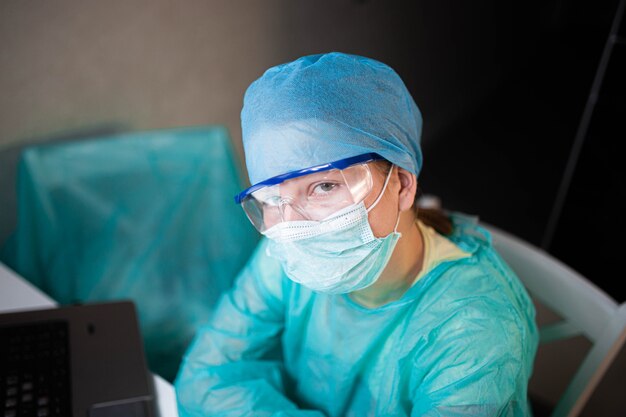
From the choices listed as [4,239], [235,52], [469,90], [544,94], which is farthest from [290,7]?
[544,94]

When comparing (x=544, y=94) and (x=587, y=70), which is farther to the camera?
(x=544, y=94)

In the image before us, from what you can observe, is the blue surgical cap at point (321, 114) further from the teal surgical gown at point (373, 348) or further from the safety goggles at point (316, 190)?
the teal surgical gown at point (373, 348)

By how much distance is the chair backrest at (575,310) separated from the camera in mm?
1168

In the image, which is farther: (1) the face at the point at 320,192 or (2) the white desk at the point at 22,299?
(2) the white desk at the point at 22,299

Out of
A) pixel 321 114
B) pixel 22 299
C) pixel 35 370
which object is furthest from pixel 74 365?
pixel 321 114

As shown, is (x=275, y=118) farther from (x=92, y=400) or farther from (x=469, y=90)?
(x=469, y=90)

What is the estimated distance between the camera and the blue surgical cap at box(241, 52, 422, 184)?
2.87 ft

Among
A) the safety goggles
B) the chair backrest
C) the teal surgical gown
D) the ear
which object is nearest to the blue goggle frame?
the safety goggles

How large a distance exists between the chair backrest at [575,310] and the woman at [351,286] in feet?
0.50

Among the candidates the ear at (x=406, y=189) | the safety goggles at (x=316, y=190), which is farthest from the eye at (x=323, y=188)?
the ear at (x=406, y=189)

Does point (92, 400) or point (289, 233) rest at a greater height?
point (289, 233)

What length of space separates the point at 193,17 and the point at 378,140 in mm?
948

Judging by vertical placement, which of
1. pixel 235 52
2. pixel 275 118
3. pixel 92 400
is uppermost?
pixel 275 118

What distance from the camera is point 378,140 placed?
2.94 ft
